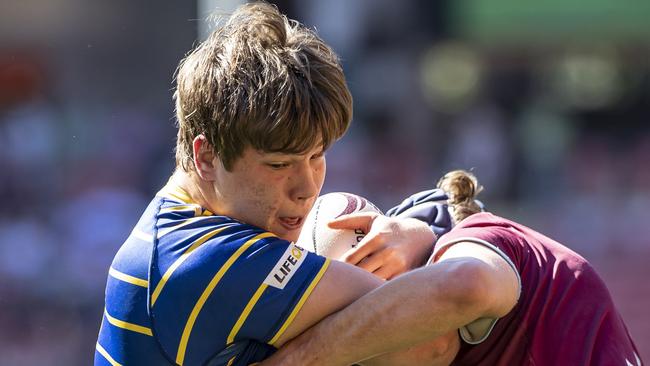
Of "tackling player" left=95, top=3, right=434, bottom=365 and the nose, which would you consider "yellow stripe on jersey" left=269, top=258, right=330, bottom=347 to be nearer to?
"tackling player" left=95, top=3, right=434, bottom=365

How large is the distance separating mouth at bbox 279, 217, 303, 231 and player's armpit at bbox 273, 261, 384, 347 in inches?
9.4

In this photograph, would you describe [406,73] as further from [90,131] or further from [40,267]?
[40,267]

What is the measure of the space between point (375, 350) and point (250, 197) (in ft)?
1.85

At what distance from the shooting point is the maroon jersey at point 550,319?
2939 mm

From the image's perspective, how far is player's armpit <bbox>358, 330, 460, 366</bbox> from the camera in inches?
117

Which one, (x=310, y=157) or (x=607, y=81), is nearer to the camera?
(x=310, y=157)

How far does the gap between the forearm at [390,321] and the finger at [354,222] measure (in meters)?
0.54

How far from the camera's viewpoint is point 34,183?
10328 millimetres

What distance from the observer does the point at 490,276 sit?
8.91ft

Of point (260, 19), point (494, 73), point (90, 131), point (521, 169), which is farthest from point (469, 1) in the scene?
point (260, 19)

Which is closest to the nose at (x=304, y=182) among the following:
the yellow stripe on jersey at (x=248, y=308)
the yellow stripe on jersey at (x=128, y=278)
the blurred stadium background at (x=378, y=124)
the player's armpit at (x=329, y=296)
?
the player's armpit at (x=329, y=296)

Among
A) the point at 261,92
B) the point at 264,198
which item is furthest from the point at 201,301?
the point at 261,92

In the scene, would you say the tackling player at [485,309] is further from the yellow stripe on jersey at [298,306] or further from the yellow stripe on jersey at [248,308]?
the yellow stripe on jersey at [248,308]

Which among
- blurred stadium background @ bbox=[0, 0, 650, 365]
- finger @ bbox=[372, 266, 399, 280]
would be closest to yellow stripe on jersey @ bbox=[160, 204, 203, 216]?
finger @ bbox=[372, 266, 399, 280]
